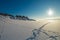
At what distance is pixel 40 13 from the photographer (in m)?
1.14

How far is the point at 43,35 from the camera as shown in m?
1.00

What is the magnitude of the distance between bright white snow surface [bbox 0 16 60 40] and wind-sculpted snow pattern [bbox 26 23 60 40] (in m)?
0.04

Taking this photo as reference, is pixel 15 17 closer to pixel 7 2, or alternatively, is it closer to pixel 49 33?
pixel 7 2

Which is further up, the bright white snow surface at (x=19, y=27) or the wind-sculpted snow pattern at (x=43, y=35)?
the bright white snow surface at (x=19, y=27)

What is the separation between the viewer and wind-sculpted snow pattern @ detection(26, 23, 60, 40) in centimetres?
94

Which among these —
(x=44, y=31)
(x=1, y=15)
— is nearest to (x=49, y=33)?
(x=44, y=31)

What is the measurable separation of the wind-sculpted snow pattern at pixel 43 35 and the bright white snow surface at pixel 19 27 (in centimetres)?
4

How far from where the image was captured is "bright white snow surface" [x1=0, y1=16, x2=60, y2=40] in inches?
36.3

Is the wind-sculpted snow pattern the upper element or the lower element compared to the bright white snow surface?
lower

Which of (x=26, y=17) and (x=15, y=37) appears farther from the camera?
(x=26, y=17)

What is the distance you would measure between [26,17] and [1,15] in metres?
0.28

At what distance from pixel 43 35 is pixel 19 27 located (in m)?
0.27

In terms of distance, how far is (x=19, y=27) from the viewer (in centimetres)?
106

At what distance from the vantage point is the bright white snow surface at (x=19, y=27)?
922 millimetres
